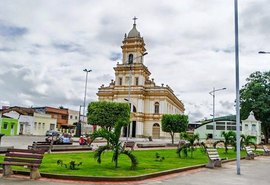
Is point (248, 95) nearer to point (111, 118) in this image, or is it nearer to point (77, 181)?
point (111, 118)

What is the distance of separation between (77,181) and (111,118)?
3765 centimetres

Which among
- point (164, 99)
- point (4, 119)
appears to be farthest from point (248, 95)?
point (4, 119)

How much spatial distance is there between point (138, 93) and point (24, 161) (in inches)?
2497

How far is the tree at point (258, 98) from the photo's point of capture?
5191 cm

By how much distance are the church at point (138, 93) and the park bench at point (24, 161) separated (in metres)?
61.3

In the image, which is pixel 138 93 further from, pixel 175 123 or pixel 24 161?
pixel 24 161

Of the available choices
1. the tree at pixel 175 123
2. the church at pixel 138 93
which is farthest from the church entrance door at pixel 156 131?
the tree at pixel 175 123

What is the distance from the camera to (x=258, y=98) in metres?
52.7

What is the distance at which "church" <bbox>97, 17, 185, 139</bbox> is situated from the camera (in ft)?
238

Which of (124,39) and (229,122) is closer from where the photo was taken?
(229,122)

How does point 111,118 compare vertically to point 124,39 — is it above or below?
below

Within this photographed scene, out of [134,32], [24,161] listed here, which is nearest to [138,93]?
[134,32]

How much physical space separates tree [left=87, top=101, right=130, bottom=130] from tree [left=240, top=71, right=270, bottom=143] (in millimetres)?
19982

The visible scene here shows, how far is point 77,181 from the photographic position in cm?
944
